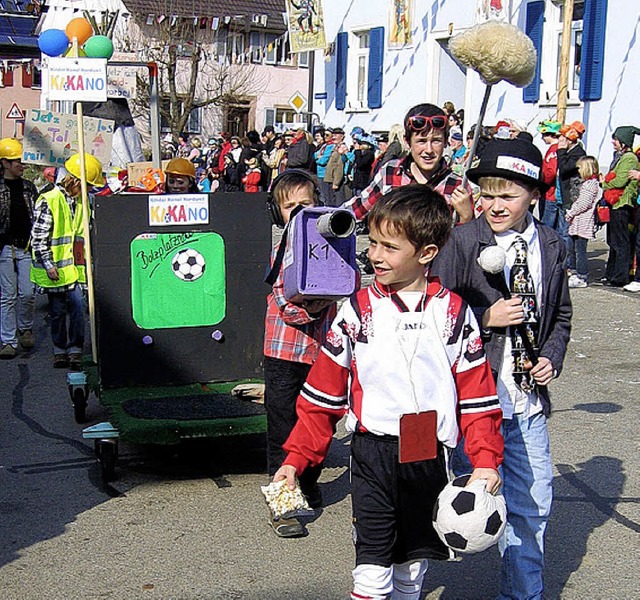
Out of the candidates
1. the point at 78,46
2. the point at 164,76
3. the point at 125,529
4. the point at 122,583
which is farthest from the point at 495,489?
the point at 164,76

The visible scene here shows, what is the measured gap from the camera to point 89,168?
856cm

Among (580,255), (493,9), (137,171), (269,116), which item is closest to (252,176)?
(493,9)

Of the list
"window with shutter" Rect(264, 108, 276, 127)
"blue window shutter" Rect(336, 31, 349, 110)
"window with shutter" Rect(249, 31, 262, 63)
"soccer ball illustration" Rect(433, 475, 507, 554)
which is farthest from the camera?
"window with shutter" Rect(249, 31, 262, 63)

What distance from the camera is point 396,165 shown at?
16.4 ft

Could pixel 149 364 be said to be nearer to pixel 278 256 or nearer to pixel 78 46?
pixel 278 256

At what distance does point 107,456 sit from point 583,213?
8.74m

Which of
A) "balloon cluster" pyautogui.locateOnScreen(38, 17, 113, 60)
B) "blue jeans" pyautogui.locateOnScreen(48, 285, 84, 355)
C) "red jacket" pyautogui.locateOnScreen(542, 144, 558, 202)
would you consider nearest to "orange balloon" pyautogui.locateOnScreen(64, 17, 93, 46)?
"balloon cluster" pyautogui.locateOnScreen(38, 17, 113, 60)

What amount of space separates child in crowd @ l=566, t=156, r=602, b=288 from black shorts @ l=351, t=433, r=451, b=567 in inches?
395

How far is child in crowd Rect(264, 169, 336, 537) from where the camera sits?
5.02 m

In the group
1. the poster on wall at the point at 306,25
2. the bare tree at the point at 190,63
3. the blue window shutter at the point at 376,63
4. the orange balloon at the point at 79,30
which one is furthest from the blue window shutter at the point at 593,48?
the bare tree at the point at 190,63

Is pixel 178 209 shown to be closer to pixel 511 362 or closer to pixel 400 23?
pixel 511 362

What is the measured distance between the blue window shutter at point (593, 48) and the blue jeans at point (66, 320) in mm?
11253

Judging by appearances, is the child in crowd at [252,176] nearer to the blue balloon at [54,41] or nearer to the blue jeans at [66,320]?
the blue jeans at [66,320]

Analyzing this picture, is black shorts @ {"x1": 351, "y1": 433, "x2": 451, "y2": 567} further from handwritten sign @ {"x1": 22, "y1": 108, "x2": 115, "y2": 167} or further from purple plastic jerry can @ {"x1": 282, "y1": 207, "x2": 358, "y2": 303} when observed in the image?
handwritten sign @ {"x1": 22, "y1": 108, "x2": 115, "y2": 167}
